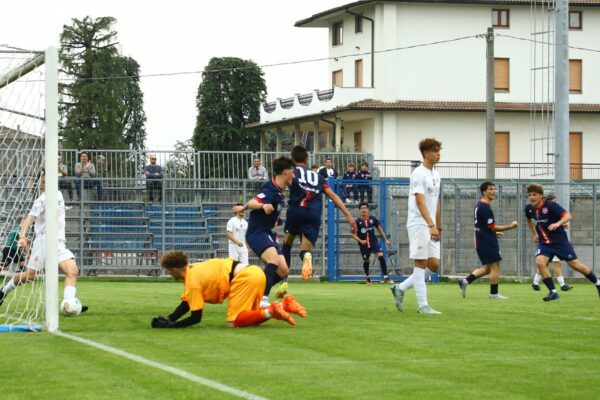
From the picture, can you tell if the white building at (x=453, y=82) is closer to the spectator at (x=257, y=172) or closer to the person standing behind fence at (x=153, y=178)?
the spectator at (x=257, y=172)

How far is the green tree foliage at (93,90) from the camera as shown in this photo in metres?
82.8

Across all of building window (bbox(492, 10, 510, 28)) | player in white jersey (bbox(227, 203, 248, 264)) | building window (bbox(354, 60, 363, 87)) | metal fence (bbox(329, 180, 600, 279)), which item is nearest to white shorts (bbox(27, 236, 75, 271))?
player in white jersey (bbox(227, 203, 248, 264))

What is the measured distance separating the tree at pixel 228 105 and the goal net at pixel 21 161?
81.7 metres

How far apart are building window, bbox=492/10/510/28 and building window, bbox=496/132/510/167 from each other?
5.96 m

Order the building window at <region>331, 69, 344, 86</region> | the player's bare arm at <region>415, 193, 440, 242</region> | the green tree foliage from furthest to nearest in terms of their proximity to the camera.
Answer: the green tree foliage, the building window at <region>331, 69, 344, 86</region>, the player's bare arm at <region>415, 193, 440, 242</region>

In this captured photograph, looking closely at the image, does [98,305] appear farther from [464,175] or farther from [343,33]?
[343,33]

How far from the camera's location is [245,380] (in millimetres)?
8914

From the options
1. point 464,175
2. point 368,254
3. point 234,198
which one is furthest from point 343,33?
point 368,254

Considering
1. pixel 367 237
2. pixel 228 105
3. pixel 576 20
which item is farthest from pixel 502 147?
pixel 228 105

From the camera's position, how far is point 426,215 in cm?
1543

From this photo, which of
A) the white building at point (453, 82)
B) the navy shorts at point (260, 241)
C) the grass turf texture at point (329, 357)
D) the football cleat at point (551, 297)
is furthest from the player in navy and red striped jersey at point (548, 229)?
the white building at point (453, 82)

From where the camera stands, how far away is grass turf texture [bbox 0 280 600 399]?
8.51 metres

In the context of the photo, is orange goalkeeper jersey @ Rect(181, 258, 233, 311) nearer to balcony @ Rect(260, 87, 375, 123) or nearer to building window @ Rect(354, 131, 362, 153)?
balcony @ Rect(260, 87, 375, 123)

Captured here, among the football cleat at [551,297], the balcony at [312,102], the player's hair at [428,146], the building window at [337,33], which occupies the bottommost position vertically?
the football cleat at [551,297]
